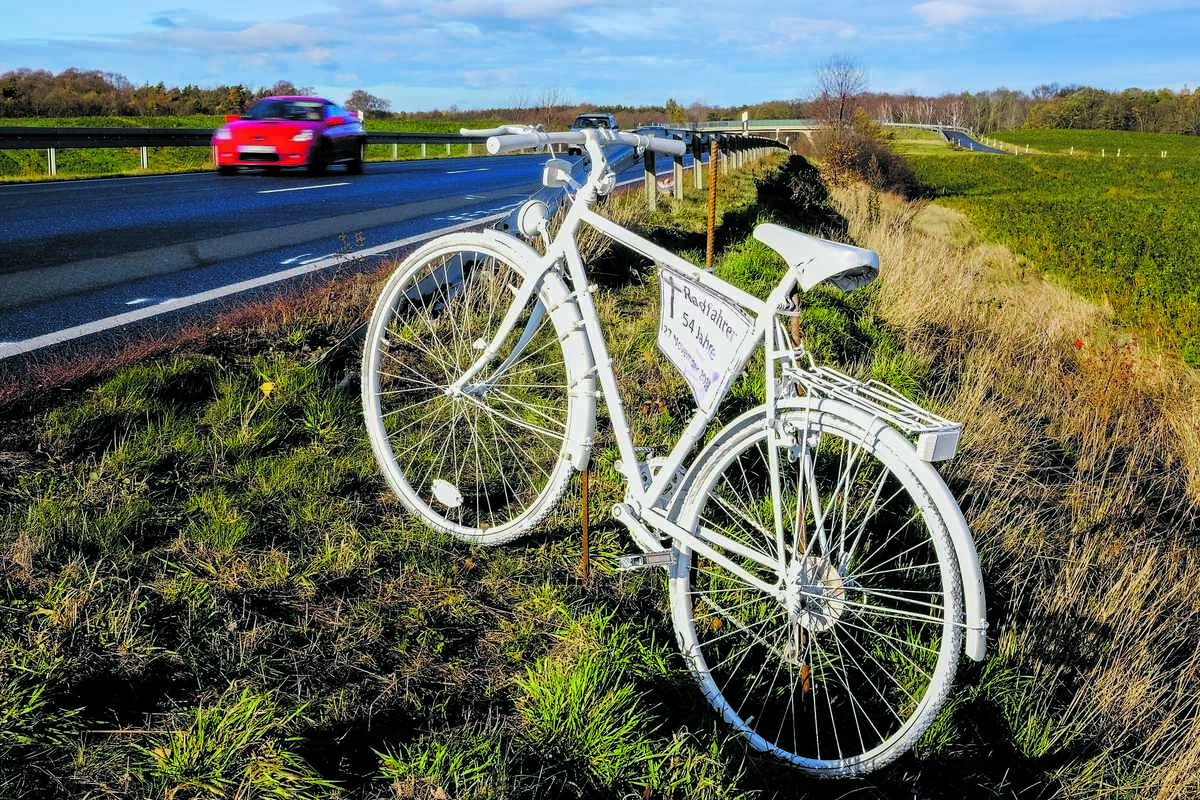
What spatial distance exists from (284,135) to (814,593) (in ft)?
49.0

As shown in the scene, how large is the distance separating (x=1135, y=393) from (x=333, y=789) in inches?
372

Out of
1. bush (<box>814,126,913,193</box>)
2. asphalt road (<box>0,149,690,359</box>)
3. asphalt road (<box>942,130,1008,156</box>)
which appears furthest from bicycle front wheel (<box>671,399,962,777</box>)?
asphalt road (<box>942,130,1008,156</box>)

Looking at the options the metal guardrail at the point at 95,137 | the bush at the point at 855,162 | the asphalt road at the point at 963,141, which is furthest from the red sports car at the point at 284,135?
the asphalt road at the point at 963,141

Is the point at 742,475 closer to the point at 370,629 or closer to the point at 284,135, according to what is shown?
the point at 370,629

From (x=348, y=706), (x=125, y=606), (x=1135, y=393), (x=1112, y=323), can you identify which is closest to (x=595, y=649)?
(x=348, y=706)

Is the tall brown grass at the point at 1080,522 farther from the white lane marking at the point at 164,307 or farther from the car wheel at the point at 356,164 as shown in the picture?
the car wheel at the point at 356,164

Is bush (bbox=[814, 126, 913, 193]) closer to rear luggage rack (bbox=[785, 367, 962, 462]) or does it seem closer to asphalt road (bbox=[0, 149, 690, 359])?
asphalt road (bbox=[0, 149, 690, 359])

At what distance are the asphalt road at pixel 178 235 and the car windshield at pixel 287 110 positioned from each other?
104 cm

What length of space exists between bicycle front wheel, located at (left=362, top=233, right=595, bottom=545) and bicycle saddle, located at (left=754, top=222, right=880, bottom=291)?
34.5 inches

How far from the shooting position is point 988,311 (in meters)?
11.6

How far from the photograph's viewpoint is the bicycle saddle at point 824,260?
7.27ft

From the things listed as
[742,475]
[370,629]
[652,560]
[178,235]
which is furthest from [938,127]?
[370,629]

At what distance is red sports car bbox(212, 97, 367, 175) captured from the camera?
15.3m

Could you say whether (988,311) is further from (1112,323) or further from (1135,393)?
(1112,323)
